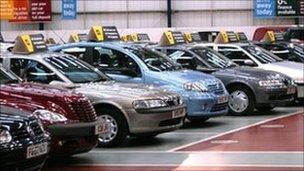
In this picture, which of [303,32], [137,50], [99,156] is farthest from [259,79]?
[303,32]

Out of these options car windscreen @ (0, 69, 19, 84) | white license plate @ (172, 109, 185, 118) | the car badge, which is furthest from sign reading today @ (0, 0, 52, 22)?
the car badge

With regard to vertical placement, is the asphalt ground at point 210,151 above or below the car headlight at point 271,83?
below

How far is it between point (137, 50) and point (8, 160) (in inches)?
256

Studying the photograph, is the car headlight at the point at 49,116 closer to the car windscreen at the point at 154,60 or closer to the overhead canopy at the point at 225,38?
the car windscreen at the point at 154,60

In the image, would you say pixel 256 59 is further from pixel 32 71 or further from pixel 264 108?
pixel 32 71

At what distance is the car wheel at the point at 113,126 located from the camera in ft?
34.1

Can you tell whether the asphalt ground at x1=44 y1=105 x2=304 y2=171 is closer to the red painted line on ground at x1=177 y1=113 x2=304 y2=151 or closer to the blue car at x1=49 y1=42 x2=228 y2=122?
the red painted line on ground at x1=177 y1=113 x2=304 y2=151

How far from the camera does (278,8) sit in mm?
35344

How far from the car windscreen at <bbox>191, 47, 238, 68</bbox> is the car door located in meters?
Result: 3.06

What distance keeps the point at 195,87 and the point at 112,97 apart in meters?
2.86

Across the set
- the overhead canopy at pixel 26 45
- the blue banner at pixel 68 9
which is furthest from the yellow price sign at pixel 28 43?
the blue banner at pixel 68 9

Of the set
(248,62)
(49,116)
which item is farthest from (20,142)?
(248,62)

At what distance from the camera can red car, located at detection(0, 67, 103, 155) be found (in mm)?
8375

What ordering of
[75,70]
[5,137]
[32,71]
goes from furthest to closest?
[75,70] < [32,71] < [5,137]
